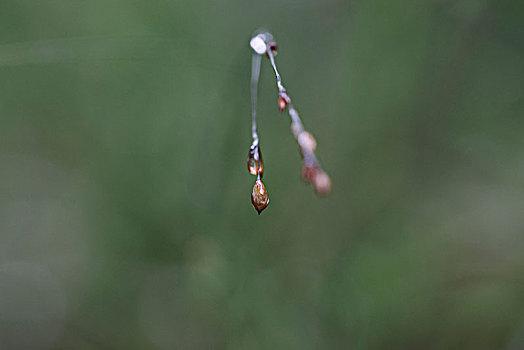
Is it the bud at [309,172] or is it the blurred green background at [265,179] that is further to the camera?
the blurred green background at [265,179]

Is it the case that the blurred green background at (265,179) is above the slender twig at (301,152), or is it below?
above

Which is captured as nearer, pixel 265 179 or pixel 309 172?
pixel 309 172

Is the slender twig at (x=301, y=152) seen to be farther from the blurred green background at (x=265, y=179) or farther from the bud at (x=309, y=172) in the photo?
the blurred green background at (x=265, y=179)

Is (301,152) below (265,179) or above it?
below

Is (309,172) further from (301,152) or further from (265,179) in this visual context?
(265,179)

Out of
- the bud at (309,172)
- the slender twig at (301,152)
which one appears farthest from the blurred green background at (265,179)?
the bud at (309,172)

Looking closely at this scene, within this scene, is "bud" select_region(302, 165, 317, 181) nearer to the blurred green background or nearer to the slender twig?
the slender twig

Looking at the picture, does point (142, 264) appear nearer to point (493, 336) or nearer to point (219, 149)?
point (219, 149)

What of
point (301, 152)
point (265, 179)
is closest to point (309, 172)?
point (301, 152)
